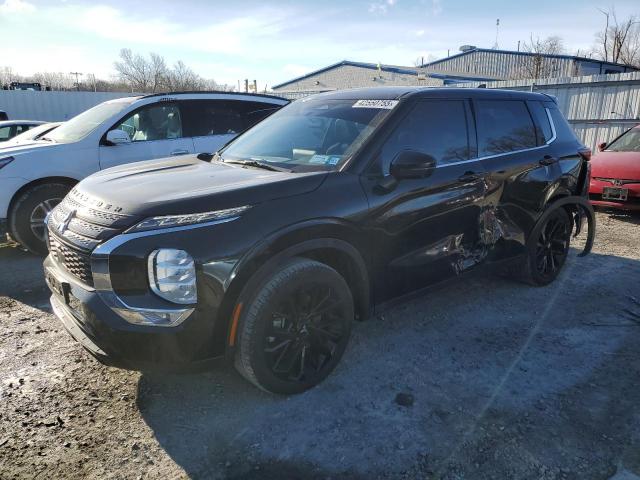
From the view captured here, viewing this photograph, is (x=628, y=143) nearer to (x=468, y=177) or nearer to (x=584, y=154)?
(x=584, y=154)

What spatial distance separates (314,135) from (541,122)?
2.48 metres

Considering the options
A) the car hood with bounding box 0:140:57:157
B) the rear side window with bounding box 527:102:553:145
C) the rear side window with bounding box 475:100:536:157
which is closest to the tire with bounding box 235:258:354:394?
the rear side window with bounding box 475:100:536:157

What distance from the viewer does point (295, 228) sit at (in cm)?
269

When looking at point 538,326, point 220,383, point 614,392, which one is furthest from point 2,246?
point 614,392

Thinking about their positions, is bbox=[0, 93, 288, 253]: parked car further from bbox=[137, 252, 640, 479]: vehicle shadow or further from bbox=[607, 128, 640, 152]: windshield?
bbox=[607, 128, 640, 152]: windshield

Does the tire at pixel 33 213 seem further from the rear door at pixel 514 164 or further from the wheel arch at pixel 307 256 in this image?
the rear door at pixel 514 164

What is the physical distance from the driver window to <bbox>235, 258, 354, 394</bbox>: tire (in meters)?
4.45

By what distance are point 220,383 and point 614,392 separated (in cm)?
258

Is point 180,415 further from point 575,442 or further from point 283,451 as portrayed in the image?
point 575,442

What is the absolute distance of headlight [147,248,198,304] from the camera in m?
2.37

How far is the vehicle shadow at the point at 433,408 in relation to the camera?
2.43 meters

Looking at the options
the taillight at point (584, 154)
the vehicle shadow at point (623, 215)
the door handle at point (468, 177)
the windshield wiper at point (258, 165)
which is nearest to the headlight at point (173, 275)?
the windshield wiper at point (258, 165)

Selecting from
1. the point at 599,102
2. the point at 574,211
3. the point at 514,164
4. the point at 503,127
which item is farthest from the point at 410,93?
the point at 599,102

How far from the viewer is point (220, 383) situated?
3.12 metres
